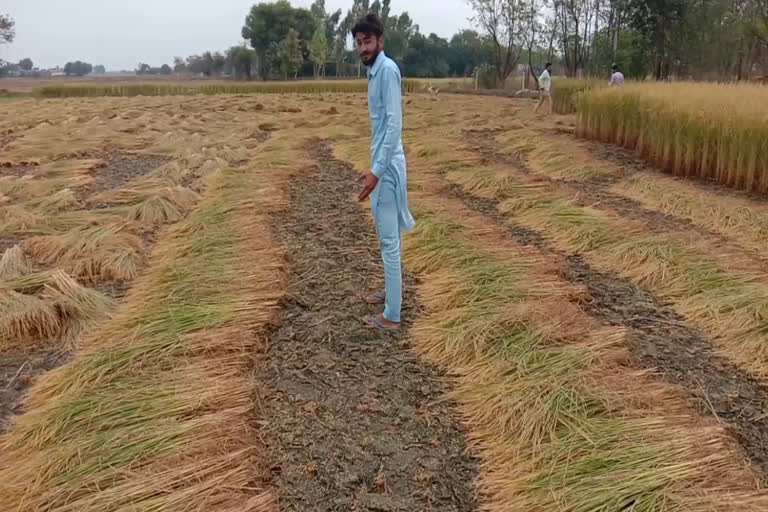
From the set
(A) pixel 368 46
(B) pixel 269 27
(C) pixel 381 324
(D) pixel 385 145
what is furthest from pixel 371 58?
(B) pixel 269 27

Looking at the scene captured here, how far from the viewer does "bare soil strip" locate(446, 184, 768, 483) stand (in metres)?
2.14

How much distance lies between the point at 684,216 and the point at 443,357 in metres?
3.36

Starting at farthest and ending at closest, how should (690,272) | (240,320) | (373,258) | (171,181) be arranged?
(171,181)
(373,258)
(690,272)
(240,320)

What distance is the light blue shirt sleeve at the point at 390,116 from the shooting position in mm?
2453

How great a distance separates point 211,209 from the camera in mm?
4961

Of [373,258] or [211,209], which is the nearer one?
[373,258]

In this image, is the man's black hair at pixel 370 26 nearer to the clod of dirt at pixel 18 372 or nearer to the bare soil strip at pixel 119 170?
the clod of dirt at pixel 18 372

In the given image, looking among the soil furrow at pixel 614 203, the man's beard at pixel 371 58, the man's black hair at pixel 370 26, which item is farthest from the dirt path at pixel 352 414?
the soil furrow at pixel 614 203

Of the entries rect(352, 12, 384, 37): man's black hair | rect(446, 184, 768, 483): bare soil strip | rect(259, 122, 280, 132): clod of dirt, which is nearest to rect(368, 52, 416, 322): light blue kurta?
rect(352, 12, 384, 37): man's black hair

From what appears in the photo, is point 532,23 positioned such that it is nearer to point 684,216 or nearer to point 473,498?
point 684,216

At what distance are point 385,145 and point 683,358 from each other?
1.58m

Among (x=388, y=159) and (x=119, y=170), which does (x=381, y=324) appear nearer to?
(x=388, y=159)

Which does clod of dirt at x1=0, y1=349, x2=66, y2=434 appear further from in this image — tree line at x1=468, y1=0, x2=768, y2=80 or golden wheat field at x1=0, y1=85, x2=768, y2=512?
tree line at x1=468, y1=0, x2=768, y2=80

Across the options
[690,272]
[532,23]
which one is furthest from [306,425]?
[532,23]
